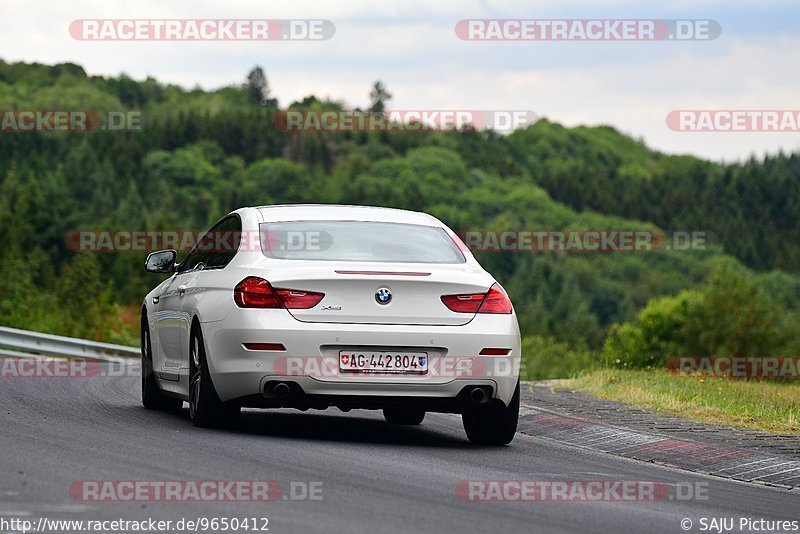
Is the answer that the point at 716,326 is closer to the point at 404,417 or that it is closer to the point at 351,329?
the point at 404,417

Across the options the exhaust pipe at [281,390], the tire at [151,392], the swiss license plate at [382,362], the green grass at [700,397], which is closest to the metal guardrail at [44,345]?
the green grass at [700,397]

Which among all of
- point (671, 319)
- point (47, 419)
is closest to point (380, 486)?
point (47, 419)

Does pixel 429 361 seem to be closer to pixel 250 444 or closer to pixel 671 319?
pixel 250 444

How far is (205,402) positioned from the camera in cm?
1020

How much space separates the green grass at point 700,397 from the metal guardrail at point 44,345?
8012 millimetres

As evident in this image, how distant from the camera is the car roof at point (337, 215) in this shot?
10.8 m

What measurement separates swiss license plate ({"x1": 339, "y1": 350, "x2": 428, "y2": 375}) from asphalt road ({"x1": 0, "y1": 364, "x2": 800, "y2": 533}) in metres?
0.53

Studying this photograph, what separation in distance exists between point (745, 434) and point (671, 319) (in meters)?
102

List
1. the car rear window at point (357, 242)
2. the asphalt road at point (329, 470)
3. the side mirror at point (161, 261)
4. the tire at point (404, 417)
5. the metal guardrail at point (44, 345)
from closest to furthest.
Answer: the asphalt road at point (329, 470), the car rear window at point (357, 242), the side mirror at point (161, 261), the tire at point (404, 417), the metal guardrail at point (44, 345)

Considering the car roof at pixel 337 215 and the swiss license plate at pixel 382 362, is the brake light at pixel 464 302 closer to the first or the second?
the swiss license plate at pixel 382 362

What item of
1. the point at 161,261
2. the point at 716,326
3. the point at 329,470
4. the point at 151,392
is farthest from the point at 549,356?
the point at 329,470

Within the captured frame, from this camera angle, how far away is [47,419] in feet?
34.1

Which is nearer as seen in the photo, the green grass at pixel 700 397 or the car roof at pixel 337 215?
the car roof at pixel 337 215

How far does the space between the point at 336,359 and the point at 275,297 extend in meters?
0.59
